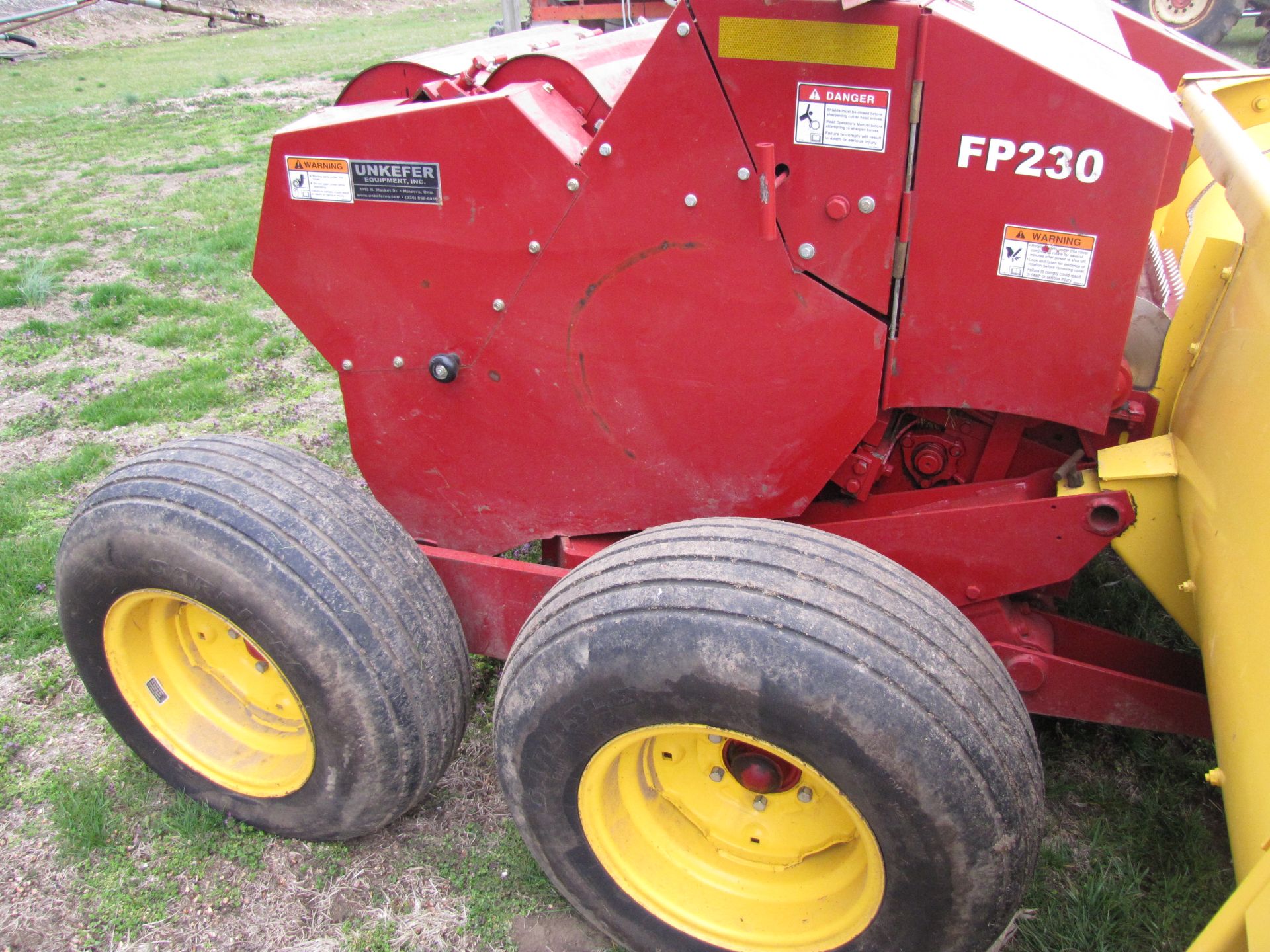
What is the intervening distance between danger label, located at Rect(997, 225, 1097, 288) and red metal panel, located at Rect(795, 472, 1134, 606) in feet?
1.64

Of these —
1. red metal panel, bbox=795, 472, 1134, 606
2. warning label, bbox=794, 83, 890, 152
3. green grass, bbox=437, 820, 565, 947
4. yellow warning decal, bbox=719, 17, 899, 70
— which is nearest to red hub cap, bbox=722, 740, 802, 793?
red metal panel, bbox=795, 472, 1134, 606

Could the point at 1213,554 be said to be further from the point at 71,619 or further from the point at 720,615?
the point at 71,619

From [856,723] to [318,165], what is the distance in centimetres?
184

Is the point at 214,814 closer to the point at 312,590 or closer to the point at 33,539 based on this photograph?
the point at 312,590

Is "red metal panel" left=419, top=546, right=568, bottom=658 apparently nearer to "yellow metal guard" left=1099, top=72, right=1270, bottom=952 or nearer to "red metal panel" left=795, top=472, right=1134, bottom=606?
"red metal panel" left=795, top=472, right=1134, bottom=606

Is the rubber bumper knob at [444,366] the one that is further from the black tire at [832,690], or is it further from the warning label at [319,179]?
the black tire at [832,690]

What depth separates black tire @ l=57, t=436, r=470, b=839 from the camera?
2.16 m

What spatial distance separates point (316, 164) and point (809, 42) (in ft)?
4.07

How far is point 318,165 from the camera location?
91.4 inches

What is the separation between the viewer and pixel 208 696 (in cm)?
264

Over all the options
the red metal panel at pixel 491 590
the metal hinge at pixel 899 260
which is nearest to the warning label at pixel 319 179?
the red metal panel at pixel 491 590

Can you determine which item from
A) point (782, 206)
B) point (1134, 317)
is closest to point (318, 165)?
point (782, 206)

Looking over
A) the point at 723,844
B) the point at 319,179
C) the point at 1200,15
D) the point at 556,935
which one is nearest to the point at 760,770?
the point at 723,844

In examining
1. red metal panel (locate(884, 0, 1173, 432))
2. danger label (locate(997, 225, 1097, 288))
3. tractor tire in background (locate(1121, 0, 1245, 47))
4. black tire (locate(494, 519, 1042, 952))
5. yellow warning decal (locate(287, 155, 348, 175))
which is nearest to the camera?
black tire (locate(494, 519, 1042, 952))
